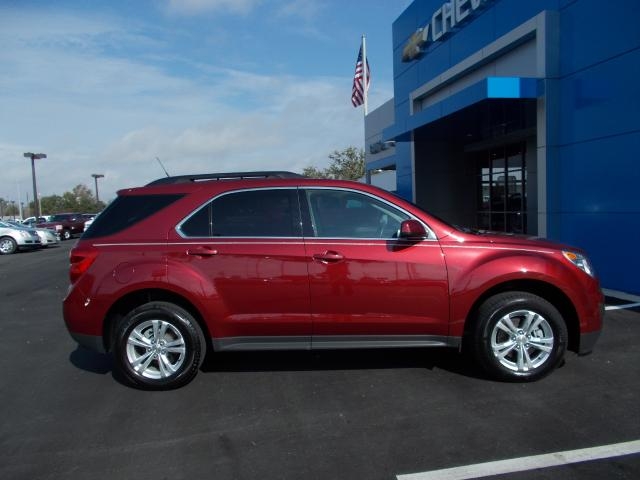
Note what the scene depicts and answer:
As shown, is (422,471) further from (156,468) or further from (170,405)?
(170,405)

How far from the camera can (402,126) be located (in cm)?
1445

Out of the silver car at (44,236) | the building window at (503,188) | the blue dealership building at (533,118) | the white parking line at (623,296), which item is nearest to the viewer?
the white parking line at (623,296)

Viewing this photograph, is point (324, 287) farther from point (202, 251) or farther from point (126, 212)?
point (126, 212)

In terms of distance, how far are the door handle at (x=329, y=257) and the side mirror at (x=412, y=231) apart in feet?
1.82

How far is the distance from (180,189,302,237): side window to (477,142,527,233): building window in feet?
35.8

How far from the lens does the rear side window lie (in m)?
4.78

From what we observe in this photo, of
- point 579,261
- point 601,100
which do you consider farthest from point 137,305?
point 601,100

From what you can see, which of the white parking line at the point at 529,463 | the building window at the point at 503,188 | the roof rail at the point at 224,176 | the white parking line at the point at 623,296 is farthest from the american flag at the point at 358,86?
the white parking line at the point at 529,463

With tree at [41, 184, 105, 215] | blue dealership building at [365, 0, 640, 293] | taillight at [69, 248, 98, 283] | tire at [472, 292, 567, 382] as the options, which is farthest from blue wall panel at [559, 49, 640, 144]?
tree at [41, 184, 105, 215]

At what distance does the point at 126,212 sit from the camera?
4.86 m

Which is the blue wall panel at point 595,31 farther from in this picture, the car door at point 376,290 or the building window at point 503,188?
the car door at point 376,290

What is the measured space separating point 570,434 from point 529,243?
1.66 m

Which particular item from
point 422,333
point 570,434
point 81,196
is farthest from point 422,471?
point 81,196

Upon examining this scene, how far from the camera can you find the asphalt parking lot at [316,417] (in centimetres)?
336
